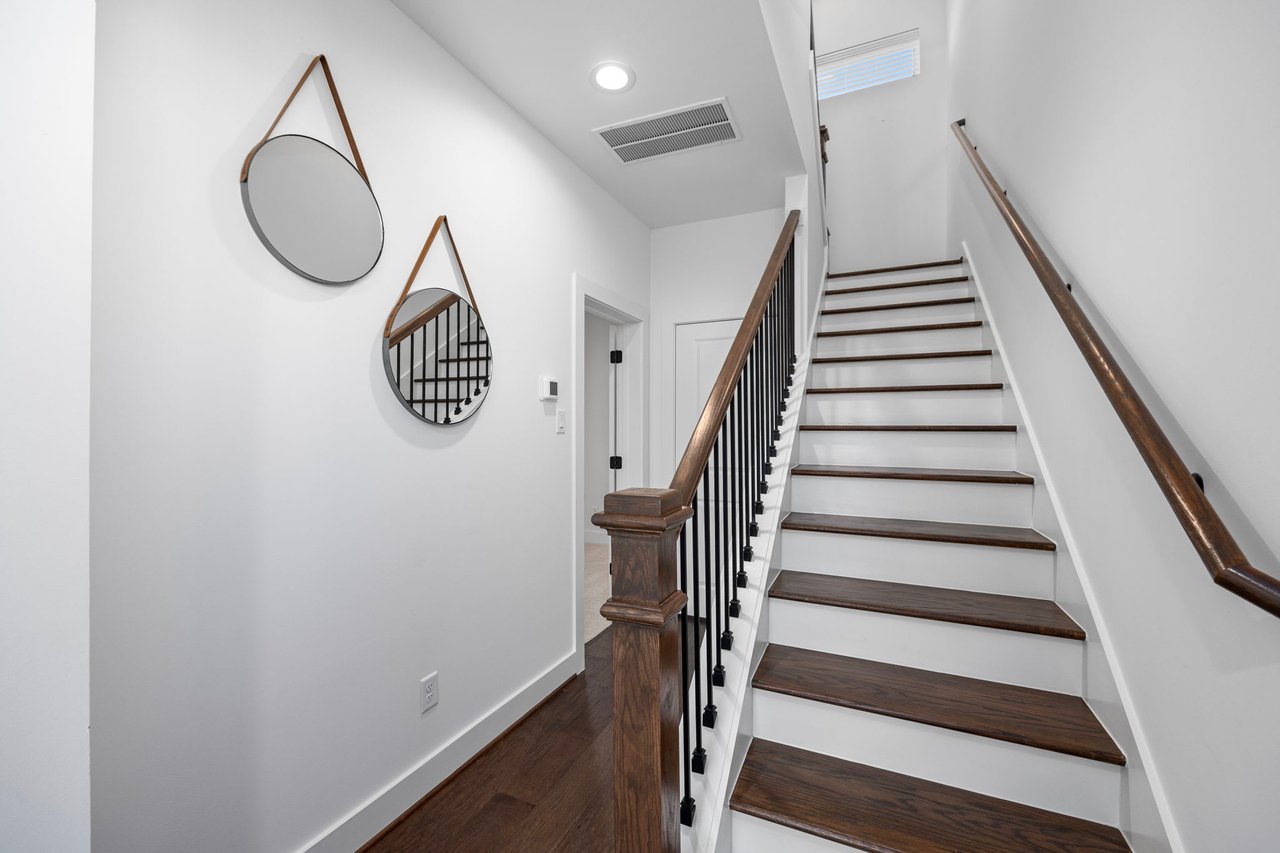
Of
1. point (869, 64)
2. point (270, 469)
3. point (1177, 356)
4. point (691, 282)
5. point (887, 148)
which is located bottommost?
point (270, 469)

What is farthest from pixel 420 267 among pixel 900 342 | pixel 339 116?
pixel 900 342

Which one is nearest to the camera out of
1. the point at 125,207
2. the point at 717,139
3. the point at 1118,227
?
the point at 125,207

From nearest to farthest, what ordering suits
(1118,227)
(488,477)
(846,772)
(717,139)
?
(1118,227) → (846,772) → (488,477) → (717,139)

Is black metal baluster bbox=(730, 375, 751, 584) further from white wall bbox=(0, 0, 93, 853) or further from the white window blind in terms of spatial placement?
the white window blind

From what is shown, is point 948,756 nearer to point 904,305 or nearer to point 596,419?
point 904,305

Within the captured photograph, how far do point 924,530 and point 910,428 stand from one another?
0.55m

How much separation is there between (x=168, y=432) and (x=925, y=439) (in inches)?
96.7

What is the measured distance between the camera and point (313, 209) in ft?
4.78

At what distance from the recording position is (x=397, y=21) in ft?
5.77

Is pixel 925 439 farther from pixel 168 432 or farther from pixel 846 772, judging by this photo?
pixel 168 432

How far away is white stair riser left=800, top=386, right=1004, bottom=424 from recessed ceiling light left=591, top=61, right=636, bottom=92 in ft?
5.17

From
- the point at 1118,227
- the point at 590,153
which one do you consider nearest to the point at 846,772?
the point at 1118,227

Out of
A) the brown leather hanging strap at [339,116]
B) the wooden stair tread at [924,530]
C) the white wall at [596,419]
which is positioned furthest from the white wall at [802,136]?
the white wall at [596,419]

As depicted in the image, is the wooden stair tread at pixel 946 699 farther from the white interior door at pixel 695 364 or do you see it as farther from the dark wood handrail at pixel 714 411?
the white interior door at pixel 695 364
